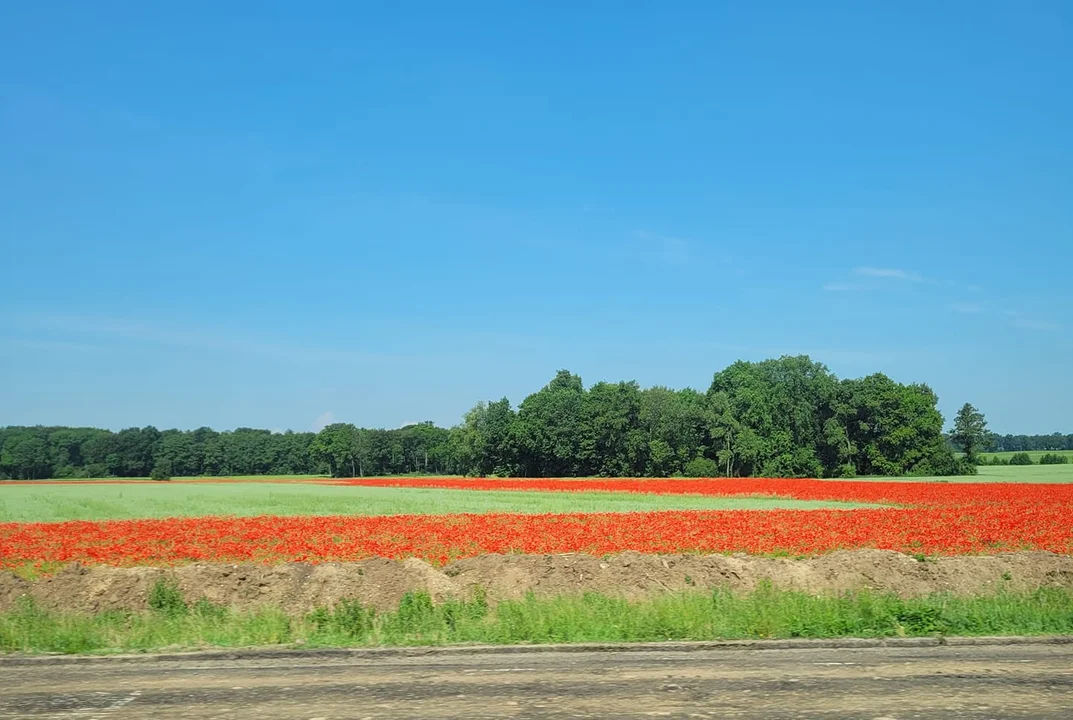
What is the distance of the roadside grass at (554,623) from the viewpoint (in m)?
11.4

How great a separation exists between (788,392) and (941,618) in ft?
366

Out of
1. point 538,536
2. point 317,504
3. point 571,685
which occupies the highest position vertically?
point 571,685

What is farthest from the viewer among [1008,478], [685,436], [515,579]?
[685,436]

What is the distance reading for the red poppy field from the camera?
2222 centimetres

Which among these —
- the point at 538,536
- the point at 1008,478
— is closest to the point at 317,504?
the point at 538,536

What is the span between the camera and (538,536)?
979 inches

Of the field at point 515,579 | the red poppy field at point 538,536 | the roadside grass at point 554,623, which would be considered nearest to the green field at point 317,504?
the red poppy field at point 538,536

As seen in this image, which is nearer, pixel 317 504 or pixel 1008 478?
pixel 317 504

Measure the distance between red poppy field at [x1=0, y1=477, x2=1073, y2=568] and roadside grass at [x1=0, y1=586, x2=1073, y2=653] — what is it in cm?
832

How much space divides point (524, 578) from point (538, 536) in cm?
920

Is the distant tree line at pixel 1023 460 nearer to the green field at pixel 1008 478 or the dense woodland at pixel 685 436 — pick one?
the dense woodland at pixel 685 436

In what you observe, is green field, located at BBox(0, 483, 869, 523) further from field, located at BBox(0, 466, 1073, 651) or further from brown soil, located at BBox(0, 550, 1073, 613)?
brown soil, located at BBox(0, 550, 1073, 613)

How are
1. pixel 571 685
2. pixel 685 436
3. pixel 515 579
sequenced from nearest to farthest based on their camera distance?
pixel 571 685, pixel 515 579, pixel 685 436

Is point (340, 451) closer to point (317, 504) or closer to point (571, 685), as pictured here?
point (317, 504)
